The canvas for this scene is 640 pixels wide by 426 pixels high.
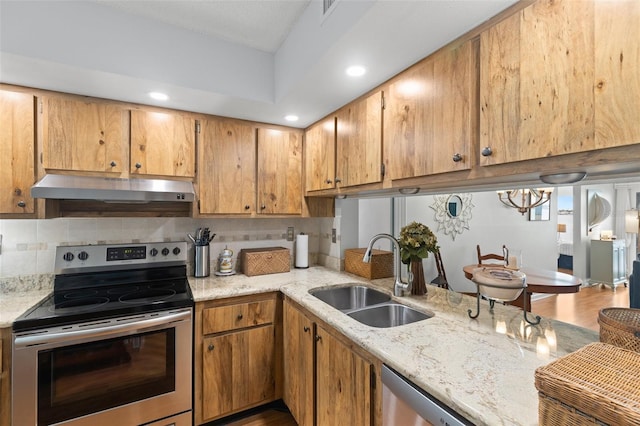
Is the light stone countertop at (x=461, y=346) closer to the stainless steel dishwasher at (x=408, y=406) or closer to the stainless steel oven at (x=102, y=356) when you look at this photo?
the stainless steel dishwasher at (x=408, y=406)

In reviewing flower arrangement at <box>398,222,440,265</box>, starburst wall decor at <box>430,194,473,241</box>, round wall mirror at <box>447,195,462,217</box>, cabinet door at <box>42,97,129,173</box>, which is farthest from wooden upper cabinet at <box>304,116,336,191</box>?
round wall mirror at <box>447,195,462,217</box>

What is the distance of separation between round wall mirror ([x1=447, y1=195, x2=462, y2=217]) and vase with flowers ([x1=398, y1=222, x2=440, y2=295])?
244 cm

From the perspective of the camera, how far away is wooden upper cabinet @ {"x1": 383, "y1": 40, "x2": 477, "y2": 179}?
4.00ft

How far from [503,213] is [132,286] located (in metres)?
4.69

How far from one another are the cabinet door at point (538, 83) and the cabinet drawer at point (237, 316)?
1648mm

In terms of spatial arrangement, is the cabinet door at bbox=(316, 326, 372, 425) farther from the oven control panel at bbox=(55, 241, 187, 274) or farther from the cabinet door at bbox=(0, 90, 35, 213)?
the cabinet door at bbox=(0, 90, 35, 213)

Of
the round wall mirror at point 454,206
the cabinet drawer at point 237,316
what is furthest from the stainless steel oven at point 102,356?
the round wall mirror at point 454,206

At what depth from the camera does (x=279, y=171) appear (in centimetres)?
251

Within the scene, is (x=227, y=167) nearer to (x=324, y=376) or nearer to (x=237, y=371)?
(x=237, y=371)

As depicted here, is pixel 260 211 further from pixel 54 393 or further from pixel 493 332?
pixel 493 332

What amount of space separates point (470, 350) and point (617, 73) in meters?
1.00

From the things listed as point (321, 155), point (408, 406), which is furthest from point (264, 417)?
point (321, 155)

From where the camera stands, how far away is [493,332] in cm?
127

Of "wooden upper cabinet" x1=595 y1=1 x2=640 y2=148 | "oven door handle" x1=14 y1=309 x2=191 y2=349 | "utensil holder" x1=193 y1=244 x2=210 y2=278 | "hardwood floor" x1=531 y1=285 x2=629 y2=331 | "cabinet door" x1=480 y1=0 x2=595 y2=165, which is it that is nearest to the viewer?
"wooden upper cabinet" x1=595 y1=1 x2=640 y2=148
